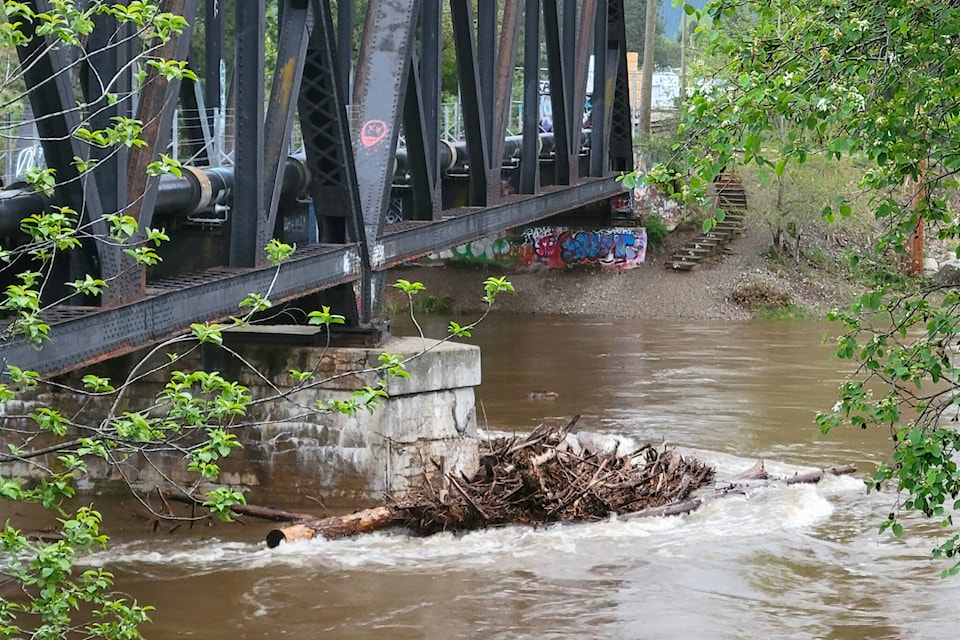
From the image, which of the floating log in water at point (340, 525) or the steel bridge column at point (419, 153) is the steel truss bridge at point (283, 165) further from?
the floating log in water at point (340, 525)

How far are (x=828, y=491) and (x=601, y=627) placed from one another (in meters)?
6.10

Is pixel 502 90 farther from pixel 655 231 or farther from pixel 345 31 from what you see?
pixel 655 231

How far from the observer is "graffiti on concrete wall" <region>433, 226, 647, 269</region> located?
139ft

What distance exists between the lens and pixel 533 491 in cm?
1405

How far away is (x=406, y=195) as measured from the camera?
21.0 meters

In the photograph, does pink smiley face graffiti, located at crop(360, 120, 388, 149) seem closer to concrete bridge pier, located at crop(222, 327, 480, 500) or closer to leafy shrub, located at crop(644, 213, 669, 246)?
concrete bridge pier, located at crop(222, 327, 480, 500)

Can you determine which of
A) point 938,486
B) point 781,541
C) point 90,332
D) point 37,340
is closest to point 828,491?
point 781,541

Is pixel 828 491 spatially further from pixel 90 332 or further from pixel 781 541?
pixel 90 332

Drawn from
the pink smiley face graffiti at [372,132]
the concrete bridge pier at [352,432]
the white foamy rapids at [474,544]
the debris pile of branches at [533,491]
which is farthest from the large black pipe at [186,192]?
the debris pile of branches at [533,491]

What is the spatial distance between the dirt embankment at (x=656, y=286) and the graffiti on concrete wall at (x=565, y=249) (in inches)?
18.1

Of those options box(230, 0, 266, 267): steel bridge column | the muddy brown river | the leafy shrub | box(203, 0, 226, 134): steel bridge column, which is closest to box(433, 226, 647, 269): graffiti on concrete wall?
the leafy shrub

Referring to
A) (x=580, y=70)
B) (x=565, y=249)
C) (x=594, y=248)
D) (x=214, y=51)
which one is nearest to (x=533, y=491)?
(x=214, y=51)

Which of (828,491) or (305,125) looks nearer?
(305,125)

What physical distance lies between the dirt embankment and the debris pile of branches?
2338 cm
